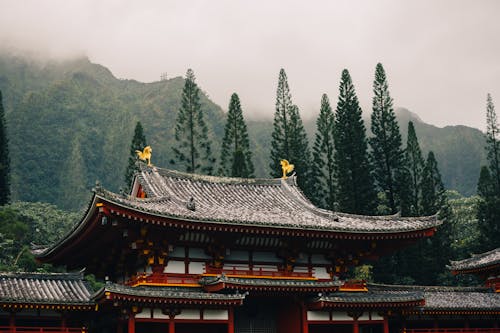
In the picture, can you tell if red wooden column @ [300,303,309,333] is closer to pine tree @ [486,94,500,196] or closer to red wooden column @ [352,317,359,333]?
red wooden column @ [352,317,359,333]

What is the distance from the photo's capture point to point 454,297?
3011cm

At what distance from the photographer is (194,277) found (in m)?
24.2

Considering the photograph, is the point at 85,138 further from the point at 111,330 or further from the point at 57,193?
the point at 111,330

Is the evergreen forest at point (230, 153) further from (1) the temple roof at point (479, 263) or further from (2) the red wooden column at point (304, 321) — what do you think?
(2) the red wooden column at point (304, 321)

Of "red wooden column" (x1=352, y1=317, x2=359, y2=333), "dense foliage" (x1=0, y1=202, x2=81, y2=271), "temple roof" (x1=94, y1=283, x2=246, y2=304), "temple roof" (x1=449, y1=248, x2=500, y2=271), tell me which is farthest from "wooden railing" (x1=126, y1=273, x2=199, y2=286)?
"dense foliage" (x1=0, y1=202, x2=81, y2=271)

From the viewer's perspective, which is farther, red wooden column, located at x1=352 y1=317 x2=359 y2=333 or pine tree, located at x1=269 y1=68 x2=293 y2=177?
pine tree, located at x1=269 y1=68 x2=293 y2=177

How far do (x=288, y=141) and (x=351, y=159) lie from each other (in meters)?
7.32

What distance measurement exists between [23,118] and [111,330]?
101 metres

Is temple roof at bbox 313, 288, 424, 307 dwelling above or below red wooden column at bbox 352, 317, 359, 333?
above

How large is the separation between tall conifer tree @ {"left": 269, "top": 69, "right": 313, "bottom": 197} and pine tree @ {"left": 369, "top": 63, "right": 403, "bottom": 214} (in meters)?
6.45

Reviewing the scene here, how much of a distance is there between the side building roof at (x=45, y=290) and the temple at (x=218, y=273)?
4cm

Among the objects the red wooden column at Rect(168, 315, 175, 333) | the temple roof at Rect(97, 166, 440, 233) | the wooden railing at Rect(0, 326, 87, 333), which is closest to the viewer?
the red wooden column at Rect(168, 315, 175, 333)

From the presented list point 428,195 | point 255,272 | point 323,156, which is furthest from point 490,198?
point 255,272

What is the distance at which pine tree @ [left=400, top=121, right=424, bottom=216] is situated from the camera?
183 ft
